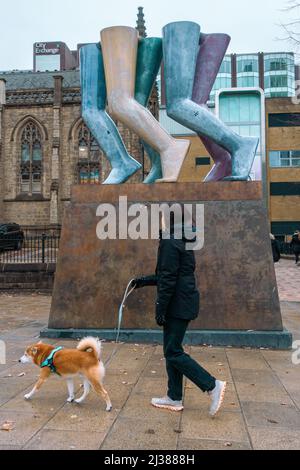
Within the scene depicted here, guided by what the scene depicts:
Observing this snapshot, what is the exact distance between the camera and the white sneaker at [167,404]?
4234 millimetres

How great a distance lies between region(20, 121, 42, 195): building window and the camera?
4197 cm

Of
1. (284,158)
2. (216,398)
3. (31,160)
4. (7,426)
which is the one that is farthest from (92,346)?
(284,158)

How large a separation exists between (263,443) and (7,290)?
1326 centimetres

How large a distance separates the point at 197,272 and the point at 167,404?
2.96 metres

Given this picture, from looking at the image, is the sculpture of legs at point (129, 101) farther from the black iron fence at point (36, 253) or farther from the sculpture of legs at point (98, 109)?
the black iron fence at point (36, 253)

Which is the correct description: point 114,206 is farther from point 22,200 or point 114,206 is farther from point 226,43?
point 22,200

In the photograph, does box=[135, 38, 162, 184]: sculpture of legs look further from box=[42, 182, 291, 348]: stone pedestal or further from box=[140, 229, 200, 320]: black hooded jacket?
box=[140, 229, 200, 320]: black hooded jacket

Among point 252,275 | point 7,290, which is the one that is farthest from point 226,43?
point 7,290

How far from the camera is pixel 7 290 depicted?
1547 cm

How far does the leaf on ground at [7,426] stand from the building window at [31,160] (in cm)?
3925

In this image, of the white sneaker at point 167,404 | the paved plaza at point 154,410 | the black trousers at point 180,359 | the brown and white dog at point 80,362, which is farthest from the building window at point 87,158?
the black trousers at point 180,359

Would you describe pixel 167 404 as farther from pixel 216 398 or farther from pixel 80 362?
pixel 80 362

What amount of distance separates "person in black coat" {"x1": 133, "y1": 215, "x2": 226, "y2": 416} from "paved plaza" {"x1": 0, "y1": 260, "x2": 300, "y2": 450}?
1.09 feet

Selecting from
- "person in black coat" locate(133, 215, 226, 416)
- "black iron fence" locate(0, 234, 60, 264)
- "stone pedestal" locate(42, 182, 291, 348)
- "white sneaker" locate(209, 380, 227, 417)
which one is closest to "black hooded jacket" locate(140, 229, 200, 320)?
"person in black coat" locate(133, 215, 226, 416)
